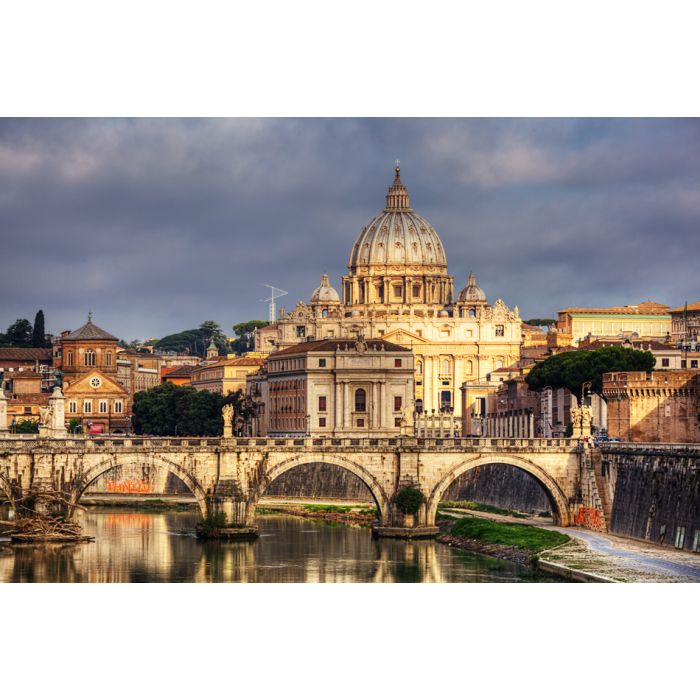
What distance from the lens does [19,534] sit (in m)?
68.7

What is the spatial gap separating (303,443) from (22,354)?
8971cm

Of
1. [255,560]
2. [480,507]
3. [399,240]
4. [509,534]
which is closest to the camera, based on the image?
[255,560]

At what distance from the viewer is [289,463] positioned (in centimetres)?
7181

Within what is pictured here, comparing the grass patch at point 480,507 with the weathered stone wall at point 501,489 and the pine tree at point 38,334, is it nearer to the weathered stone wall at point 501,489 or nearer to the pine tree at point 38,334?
the weathered stone wall at point 501,489

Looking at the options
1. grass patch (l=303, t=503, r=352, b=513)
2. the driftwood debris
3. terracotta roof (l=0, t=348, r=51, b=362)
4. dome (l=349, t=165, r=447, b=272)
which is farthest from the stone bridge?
dome (l=349, t=165, r=447, b=272)

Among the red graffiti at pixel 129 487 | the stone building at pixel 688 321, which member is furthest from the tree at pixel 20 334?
the red graffiti at pixel 129 487

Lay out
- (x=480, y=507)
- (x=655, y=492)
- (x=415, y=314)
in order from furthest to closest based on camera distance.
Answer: (x=415, y=314), (x=480, y=507), (x=655, y=492)

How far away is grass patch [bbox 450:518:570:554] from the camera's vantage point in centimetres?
6475

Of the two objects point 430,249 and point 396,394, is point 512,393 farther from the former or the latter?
point 430,249

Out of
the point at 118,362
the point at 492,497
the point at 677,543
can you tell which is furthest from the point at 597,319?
the point at 677,543

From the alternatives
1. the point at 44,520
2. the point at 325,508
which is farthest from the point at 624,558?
the point at 325,508

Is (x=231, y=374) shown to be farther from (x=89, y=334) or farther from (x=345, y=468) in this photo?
(x=345, y=468)

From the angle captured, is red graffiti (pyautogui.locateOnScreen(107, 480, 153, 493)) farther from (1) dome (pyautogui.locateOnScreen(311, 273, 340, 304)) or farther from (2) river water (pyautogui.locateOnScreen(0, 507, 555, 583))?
(1) dome (pyautogui.locateOnScreen(311, 273, 340, 304))

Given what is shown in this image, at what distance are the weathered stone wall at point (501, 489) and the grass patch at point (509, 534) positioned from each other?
17.5ft
